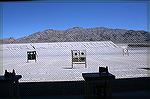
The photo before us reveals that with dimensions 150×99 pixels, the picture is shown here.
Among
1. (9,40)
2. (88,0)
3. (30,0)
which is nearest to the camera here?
(30,0)

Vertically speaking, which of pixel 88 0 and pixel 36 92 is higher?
pixel 88 0

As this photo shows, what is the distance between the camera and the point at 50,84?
8.43 m

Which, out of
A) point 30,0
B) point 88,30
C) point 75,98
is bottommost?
point 75,98

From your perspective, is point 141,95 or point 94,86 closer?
point 94,86

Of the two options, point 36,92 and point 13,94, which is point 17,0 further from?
point 36,92

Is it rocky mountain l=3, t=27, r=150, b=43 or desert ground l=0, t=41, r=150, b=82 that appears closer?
desert ground l=0, t=41, r=150, b=82

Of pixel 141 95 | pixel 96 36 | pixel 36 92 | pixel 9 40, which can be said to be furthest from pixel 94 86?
pixel 96 36

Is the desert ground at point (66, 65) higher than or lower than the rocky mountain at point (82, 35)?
lower

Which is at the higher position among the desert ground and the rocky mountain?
the rocky mountain

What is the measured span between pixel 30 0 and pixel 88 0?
1077mm

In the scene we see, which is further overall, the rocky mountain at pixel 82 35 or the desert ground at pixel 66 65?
the rocky mountain at pixel 82 35

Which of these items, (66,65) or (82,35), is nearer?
(66,65)

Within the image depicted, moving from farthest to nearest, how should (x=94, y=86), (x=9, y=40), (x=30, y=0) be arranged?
(x=9, y=40), (x=94, y=86), (x=30, y=0)

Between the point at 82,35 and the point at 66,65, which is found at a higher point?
the point at 82,35
